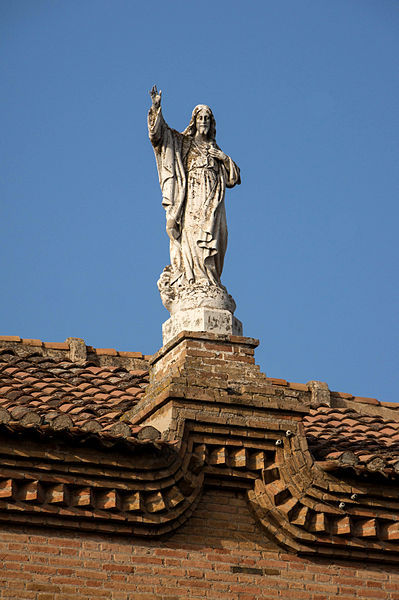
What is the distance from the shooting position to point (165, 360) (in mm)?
14578

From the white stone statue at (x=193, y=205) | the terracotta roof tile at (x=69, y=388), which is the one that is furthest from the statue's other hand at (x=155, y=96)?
the terracotta roof tile at (x=69, y=388)

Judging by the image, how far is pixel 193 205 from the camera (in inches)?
594

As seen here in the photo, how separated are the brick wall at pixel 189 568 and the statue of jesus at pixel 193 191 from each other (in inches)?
110

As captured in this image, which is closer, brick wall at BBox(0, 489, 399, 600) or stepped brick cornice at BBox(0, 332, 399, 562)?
brick wall at BBox(0, 489, 399, 600)

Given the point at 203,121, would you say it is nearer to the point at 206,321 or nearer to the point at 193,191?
the point at 193,191

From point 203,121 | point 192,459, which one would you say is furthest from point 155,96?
point 192,459

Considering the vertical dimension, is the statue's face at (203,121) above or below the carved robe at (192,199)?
above

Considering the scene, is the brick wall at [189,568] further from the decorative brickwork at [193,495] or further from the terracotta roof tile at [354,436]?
the terracotta roof tile at [354,436]

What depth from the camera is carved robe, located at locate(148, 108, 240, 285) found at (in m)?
14.9

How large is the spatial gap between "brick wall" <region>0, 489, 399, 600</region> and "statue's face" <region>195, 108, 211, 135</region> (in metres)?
4.51

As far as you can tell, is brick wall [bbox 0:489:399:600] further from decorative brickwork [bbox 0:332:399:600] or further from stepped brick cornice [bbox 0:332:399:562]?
stepped brick cornice [bbox 0:332:399:562]

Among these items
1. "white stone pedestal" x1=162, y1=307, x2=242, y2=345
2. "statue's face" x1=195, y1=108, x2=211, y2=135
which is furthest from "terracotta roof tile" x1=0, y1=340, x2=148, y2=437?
"statue's face" x1=195, y1=108, x2=211, y2=135

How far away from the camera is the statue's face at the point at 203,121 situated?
611 inches

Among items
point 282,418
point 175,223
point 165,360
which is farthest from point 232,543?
point 175,223
